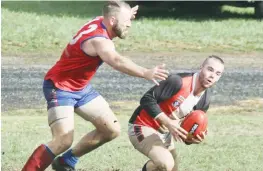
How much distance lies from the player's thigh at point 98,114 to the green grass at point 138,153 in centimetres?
102

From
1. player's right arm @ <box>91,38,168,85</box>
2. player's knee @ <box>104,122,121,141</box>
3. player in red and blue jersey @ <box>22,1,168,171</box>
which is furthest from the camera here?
player's knee @ <box>104,122,121,141</box>

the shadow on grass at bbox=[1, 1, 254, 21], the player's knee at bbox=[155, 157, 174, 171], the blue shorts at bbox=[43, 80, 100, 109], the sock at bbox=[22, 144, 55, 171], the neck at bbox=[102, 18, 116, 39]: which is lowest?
the shadow on grass at bbox=[1, 1, 254, 21]

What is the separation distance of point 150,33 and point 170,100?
48.0 ft

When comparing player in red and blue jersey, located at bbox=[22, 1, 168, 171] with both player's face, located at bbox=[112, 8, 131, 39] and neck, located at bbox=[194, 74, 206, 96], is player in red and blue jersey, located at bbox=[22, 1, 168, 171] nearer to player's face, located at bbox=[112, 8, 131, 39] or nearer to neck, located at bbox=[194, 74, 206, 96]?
player's face, located at bbox=[112, 8, 131, 39]

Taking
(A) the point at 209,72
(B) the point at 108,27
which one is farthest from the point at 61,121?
(A) the point at 209,72

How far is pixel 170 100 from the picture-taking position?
7672mm

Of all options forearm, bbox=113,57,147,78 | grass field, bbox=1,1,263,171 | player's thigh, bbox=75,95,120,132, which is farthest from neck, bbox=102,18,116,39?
grass field, bbox=1,1,263,171

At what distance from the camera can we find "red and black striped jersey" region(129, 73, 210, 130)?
7.57 m

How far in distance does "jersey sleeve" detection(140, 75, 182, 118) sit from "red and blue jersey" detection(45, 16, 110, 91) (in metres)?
0.67

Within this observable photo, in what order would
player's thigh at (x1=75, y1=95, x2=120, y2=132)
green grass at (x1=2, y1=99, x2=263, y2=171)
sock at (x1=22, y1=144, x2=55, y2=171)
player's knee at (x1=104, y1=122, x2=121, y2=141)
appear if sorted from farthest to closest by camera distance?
1. green grass at (x1=2, y1=99, x2=263, y2=171)
2. player's knee at (x1=104, y1=122, x2=121, y2=141)
3. player's thigh at (x1=75, y1=95, x2=120, y2=132)
4. sock at (x1=22, y1=144, x2=55, y2=171)

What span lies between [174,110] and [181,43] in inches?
547

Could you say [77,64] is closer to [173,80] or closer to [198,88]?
[173,80]

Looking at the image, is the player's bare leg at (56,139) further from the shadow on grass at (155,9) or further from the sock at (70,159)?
the shadow on grass at (155,9)

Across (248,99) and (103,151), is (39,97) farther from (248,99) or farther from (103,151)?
(103,151)
